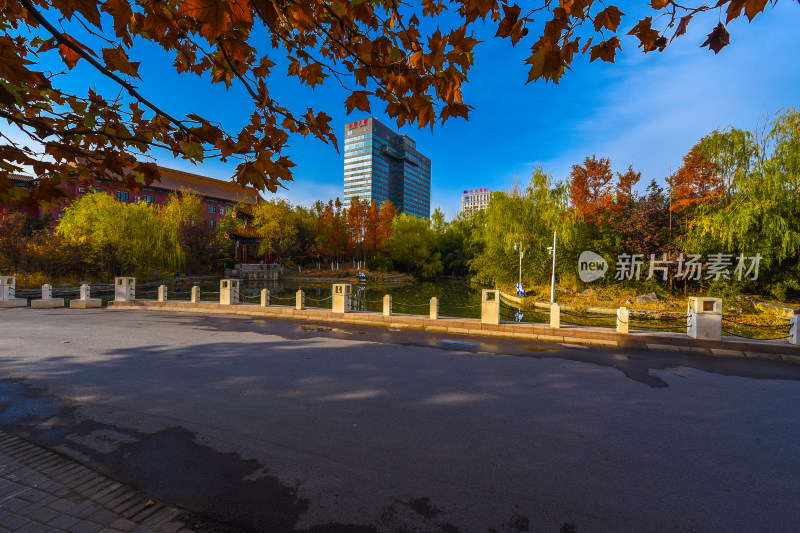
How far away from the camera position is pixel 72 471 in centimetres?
322

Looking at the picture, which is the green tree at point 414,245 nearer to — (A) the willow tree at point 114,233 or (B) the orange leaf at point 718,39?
(A) the willow tree at point 114,233

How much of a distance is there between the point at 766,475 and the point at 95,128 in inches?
284

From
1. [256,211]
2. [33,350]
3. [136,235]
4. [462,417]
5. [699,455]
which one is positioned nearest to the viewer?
[699,455]

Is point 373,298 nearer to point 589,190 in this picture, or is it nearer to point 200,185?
point 589,190

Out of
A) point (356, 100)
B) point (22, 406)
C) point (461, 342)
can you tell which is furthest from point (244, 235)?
point (356, 100)

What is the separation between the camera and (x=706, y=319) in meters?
8.88

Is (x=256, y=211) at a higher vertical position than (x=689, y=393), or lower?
higher

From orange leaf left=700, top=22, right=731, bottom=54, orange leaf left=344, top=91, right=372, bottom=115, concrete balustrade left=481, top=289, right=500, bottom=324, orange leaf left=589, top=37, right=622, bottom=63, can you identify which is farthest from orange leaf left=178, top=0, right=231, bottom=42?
concrete balustrade left=481, top=289, right=500, bottom=324

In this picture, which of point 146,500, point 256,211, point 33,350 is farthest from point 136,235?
point 146,500

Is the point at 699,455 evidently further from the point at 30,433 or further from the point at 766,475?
the point at 30,433

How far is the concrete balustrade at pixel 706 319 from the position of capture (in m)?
8.81

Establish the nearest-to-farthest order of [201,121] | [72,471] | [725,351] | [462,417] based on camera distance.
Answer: [201,121], [72,471], [462,417], [725,351]
